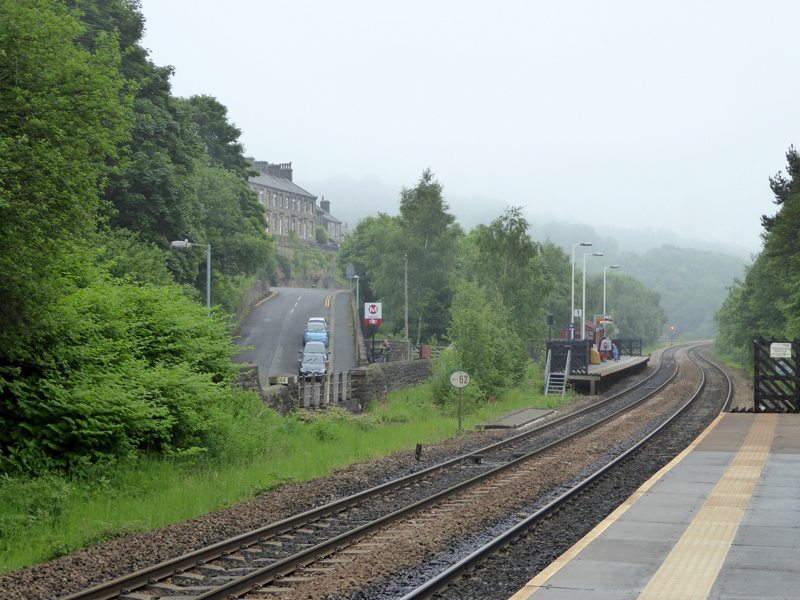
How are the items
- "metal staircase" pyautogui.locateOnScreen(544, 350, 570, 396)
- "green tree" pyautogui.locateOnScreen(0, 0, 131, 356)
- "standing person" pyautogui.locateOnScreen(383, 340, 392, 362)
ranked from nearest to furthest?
"green tree" pyautogui.locateOnScreen(0, 0, 131, 356), "metal staircase" pyautogui.locateOnScreen(544, 350, 570, 396), "standing person" pyautogui.locateOnScreen(383, 340, 392, 362)

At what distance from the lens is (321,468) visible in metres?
15.6

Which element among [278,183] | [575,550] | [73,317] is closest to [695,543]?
[575,550]

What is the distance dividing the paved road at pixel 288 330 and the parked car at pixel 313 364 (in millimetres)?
2211

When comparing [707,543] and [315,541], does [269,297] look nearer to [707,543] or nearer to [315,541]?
[315,541]

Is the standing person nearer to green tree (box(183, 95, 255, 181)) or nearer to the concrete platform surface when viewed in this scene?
the concrete platform surface

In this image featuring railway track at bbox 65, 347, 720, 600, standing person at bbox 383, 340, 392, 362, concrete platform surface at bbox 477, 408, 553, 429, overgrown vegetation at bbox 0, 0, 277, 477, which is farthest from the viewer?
standing person at bbox 383, 340, 392, 362

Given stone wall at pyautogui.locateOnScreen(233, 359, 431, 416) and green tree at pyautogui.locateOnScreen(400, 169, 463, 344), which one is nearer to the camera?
stone wall at pyautogui.locateOnScreen(233, 359, 431, 416)

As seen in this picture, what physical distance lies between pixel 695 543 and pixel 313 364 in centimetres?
3318

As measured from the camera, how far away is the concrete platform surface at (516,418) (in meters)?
24.4

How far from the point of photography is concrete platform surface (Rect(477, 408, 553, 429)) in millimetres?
24406

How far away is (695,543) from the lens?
27.5 ft

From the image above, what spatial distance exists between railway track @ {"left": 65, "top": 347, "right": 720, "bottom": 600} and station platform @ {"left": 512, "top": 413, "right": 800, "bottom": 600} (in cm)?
283

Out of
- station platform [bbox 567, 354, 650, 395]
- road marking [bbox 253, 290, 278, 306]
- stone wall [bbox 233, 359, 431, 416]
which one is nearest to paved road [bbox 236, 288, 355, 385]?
road marking [bbox 253, 290, 278, 306]

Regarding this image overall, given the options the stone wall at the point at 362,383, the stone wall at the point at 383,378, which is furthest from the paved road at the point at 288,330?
the stone wall at the point at 362,383
